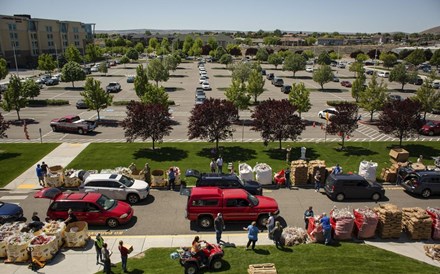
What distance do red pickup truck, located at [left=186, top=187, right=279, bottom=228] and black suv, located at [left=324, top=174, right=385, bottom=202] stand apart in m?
5.25

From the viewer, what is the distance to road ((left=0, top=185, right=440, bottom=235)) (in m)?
17.6

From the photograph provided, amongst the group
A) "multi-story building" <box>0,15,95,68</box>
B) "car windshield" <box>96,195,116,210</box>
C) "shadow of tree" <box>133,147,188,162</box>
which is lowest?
"shadow of tree" <box>133,147,188,162</box>

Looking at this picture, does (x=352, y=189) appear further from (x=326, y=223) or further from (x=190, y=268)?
(x=190, y=268)

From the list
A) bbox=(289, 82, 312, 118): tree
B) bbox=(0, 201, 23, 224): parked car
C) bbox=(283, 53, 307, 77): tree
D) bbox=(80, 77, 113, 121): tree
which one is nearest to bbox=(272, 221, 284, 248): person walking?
bbox=(0, 201, 23, 224): parked car

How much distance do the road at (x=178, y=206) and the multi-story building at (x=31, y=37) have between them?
68.6 metres

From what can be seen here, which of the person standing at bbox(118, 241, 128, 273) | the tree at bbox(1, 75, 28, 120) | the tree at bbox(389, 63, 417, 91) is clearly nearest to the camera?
the person standing at bbox(118, 241, 128, 273)

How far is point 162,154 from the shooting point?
94.5 feet

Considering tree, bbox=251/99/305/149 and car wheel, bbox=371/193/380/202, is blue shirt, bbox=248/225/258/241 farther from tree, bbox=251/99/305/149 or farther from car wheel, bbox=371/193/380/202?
tree, bbox=251/99/305/149

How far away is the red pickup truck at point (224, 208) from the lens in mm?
17312

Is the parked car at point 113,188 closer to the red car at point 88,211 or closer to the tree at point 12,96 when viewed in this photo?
the red car at point 88,211

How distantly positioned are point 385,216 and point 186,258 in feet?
32.6

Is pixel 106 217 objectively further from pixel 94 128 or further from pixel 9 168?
pixel 94 128

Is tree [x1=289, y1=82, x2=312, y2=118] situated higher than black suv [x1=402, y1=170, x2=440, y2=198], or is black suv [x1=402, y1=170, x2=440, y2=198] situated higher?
tree [x1=289, y1=82, x2=312, y2=118]

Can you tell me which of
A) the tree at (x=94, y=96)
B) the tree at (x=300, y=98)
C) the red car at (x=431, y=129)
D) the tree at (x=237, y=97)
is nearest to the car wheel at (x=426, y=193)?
the red car at (x=431, y=129)
